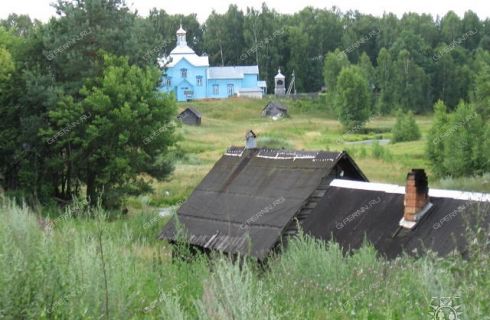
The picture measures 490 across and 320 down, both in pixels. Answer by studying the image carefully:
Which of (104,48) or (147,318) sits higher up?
(104,48)

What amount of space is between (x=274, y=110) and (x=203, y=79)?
13888mm

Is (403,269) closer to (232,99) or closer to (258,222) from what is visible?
(258,222)

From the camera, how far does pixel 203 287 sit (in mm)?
4699

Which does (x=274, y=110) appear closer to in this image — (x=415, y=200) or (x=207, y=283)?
(x=415, y=200)

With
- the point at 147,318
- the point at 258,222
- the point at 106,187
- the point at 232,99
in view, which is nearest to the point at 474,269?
the point at 147,318

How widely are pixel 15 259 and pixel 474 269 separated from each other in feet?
10.1

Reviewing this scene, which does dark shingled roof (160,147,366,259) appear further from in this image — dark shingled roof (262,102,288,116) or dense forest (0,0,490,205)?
dark shingled roof (262,102,288,116)

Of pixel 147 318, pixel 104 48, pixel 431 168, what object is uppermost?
pixel 104 48

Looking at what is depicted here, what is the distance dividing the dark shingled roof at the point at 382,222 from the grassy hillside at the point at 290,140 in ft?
44.5

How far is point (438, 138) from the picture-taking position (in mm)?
35969

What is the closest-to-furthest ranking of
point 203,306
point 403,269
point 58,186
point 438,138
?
point 203,306, point 403,269, point 58,186, point 438,138

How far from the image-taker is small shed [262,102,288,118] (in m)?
72.3

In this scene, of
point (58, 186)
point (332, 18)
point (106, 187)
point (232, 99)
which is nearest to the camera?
point (106, 187)

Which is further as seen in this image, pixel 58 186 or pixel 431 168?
pixel 431 168
